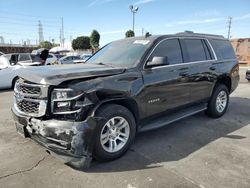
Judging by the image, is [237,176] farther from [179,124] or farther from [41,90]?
[41,90]

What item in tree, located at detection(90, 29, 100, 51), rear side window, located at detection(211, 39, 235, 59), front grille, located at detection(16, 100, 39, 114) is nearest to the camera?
front grille, located at detection(16, 100, 39, 114)

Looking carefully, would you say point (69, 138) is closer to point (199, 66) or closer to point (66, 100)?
point (66, 100)

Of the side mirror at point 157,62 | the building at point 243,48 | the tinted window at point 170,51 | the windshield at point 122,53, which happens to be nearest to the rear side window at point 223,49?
the tinted window at point 170,51

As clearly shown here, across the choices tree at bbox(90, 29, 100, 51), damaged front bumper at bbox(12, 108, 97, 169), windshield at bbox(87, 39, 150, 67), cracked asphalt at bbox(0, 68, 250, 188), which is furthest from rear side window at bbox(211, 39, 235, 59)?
tree at bbox(90, 29, 100, 51)

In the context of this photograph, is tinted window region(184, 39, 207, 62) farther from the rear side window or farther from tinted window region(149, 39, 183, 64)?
the rear side window

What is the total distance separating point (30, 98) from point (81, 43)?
5072 cm

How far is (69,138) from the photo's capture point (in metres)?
3.23

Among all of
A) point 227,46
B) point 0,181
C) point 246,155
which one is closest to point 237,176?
point 246,155

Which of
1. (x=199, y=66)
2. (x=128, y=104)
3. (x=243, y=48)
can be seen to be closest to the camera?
(x=128, y=104)

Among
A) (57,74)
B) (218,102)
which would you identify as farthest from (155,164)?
(218,102)

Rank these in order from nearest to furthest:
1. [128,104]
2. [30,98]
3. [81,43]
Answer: [30,98] < [128,104] < [81,43]

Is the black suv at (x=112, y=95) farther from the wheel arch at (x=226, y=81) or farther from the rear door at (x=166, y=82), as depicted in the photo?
the wheel arch at (x=226, y=81)

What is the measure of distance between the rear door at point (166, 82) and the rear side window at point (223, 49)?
5.10ft

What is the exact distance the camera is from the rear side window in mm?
6055
